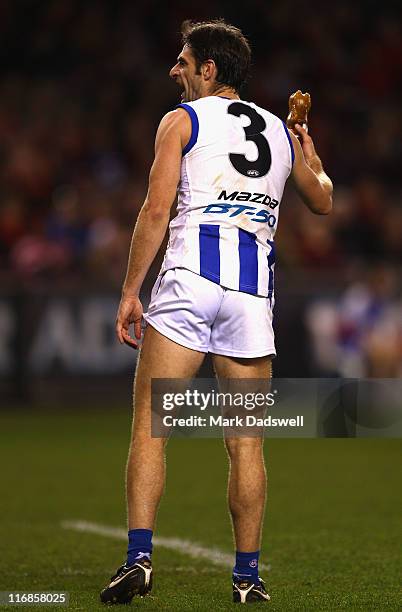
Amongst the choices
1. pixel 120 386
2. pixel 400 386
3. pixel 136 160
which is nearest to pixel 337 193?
pixel 136 160

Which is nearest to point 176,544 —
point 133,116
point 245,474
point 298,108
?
point 245,474

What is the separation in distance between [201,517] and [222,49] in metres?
3.31

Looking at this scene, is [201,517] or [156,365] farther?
[201,517]

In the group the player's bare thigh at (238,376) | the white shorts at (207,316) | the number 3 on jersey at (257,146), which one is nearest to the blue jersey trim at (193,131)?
the number 3 on jersey at (257,146)

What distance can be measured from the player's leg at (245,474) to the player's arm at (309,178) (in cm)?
73

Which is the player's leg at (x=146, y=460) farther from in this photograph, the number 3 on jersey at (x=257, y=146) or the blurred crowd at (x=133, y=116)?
the blurred crowd at (x=133, y=116)

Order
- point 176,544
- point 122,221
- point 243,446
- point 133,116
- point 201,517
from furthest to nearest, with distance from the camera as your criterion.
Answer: point 133,116 < point 122,221 < point 201,517 < point 176,544 < point 243,446

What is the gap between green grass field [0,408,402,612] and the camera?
17.9 ft

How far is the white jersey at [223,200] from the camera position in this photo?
5020 millimetres

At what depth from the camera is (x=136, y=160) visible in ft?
54.5

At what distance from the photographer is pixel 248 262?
16.6 ft

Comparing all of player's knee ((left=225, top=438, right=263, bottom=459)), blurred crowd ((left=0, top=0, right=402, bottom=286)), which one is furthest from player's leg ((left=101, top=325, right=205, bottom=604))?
blurred crowd ((left=0, top=0, right=402, bottom=286))

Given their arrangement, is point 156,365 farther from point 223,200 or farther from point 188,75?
point 188,75

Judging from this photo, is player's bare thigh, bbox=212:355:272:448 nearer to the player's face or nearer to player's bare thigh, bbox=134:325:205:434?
player's bare thigh, bbox=134:325:205:434
